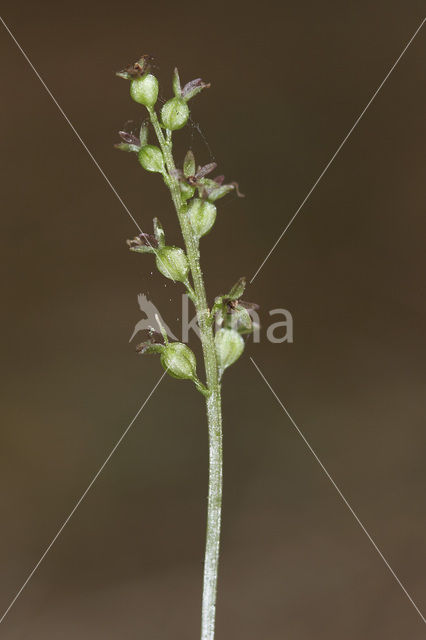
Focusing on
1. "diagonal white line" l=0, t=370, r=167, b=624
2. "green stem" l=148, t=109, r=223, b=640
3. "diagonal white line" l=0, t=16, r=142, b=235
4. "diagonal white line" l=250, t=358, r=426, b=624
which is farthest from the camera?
"diagonal white line" l=0, t=16, r=142, b=235

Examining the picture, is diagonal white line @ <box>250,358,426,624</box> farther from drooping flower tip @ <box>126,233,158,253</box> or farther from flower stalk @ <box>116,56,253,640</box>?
drooping flower tip @ <box>126,233,158,253</box>

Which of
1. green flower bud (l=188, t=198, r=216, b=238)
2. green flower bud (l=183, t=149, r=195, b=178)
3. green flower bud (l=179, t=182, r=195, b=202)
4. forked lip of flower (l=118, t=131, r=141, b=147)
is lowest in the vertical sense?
green flower bud (l=188, t=198, r=216, b=238)

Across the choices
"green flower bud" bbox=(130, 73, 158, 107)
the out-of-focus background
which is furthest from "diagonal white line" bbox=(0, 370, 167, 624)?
"green flower bud" bbox=(130, 73, 158, 107)

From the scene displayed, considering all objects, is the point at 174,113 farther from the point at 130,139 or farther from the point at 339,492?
the point at 339,492

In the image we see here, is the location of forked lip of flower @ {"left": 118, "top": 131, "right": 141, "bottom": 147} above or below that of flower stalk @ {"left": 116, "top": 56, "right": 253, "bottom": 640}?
above

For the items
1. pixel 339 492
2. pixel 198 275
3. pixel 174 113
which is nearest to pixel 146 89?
pixel 174 113

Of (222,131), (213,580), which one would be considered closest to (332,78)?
(222,131)
